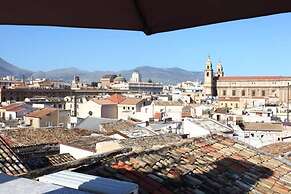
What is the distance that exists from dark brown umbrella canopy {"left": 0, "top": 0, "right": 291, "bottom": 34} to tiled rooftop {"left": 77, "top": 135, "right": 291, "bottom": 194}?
4.13 m

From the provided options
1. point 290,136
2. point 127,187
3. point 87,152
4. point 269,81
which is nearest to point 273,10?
point 127,187

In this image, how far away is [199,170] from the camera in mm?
7293

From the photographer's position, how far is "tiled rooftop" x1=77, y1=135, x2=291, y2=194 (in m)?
6.38

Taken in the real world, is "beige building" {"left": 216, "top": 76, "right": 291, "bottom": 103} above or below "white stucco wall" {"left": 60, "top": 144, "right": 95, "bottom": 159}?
above

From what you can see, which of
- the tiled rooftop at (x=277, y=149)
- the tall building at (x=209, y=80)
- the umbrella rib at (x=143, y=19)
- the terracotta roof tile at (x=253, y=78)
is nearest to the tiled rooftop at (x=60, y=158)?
the tiled rooftop at (x=277, y=149)

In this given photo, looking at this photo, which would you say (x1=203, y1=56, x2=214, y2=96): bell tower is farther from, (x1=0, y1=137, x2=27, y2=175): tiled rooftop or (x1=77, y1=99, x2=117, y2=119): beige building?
(x1=0, y1=137, x2=27, y2=175): tiled rooftop

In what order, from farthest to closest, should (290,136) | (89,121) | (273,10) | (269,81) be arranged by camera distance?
(269,81)
(89,121)
(290,136)
(273,10)

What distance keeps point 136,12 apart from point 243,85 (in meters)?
91.3

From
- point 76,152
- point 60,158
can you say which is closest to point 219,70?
point 76,152

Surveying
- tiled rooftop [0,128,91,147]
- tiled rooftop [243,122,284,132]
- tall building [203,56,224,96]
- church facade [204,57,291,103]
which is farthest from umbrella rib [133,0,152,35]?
tall building [203,56,224,96]

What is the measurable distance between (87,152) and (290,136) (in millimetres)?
14554

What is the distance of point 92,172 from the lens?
6223mm

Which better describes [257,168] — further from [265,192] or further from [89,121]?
[89,121]

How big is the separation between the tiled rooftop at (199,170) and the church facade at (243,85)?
7775 centimetres
